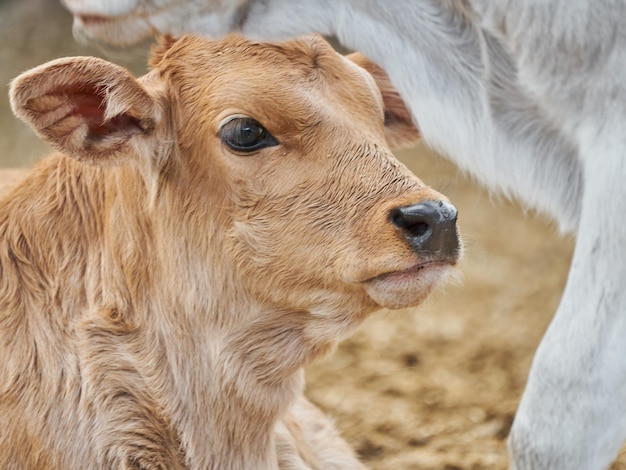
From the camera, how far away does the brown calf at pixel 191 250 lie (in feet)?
13.0

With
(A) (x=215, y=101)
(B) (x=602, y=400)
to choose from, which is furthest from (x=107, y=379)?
(B) (x=602, y=400)

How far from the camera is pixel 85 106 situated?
157 inches

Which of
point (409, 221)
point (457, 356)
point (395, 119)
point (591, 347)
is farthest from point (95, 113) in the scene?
point (457, 356)

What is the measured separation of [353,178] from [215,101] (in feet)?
1.81

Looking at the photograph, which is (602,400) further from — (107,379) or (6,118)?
(6,118)

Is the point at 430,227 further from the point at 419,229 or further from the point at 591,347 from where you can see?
the point at 591,347

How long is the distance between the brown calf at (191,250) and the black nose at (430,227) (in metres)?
0.02

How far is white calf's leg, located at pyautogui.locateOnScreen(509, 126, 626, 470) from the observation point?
3.54 meters

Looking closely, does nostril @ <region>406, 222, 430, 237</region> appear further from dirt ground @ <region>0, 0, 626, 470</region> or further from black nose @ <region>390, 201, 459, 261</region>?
dirt ground @ <region>0, 0, 626, 470</region>

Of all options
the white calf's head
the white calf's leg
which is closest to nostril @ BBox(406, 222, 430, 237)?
the white calf's leg

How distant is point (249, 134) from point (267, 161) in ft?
0.36

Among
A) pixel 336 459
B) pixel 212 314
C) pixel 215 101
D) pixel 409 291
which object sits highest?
pixel 215 101

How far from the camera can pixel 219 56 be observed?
4156mm

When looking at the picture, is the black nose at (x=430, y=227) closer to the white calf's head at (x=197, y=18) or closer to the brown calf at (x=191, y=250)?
the brown calf at (x=191, y=250)
